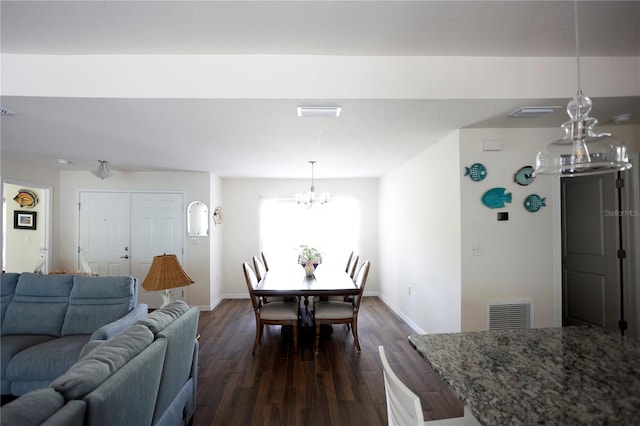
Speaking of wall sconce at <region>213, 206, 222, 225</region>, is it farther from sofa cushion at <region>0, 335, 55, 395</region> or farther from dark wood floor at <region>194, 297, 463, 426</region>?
sofa cushion at <region>0, 335, 55, 395</region>

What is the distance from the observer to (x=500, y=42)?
186 cm

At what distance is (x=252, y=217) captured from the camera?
18.0 ft

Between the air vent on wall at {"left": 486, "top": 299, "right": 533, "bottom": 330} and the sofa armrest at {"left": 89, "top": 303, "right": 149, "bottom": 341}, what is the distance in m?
3.31

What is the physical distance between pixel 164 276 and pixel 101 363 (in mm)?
1271

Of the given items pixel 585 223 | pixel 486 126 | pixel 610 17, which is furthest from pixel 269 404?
pixel 585 223

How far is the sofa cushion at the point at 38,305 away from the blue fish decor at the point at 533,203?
179 inches

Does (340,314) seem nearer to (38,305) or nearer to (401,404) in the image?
(401,404)

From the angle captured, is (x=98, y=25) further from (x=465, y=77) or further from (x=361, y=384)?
(x=361, y=384)

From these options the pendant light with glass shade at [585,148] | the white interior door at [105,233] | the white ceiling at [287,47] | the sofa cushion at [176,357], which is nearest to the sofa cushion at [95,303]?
the sofa cushion at [176,357]

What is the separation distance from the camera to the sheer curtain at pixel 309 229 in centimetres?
550

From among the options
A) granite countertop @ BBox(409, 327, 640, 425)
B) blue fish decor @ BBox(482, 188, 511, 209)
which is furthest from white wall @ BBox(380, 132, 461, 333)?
granite countertop @ BBox(409, 327, 640, 425)

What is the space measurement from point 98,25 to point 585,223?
4.70 meters

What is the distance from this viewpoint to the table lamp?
2.39 meters

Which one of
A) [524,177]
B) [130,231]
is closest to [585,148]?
[524,177]
